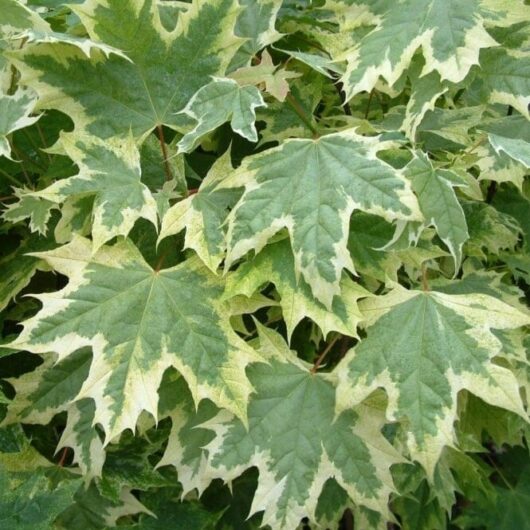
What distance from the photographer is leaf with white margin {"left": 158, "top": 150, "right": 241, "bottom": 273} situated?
122 centimetres

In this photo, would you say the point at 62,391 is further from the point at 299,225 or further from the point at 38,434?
the point at 299,225

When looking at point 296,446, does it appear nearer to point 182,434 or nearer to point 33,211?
point 182,434

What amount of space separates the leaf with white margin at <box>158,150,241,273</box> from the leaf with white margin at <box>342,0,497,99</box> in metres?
0.31

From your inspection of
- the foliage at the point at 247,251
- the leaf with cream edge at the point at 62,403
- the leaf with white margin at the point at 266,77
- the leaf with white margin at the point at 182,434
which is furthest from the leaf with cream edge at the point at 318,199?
the leaf with cream edge at the point at 62,403

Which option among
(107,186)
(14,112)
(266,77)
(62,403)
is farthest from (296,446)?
Answer: (14,112)

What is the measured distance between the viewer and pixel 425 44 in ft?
4.33

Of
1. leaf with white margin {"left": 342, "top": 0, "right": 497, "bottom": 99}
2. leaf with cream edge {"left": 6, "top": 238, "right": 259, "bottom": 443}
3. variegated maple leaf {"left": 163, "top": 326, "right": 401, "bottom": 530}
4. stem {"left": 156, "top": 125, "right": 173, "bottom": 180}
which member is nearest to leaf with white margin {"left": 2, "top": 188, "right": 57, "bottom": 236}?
leaf with cream edge {"left": 6, "top": 238, "right": 259, "bottom": 443}

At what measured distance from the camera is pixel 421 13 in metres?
1.34

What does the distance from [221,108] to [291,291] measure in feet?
1.15

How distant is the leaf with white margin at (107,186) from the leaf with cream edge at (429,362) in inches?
17.9

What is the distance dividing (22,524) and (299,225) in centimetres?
70

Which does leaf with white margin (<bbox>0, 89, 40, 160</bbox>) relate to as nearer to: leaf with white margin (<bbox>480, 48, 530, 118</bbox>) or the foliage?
the foliage

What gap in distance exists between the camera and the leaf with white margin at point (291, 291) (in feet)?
3.92

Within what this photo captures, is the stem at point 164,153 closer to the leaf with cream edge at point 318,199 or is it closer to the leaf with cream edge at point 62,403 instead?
the leaf with cream edge at point 318,199
